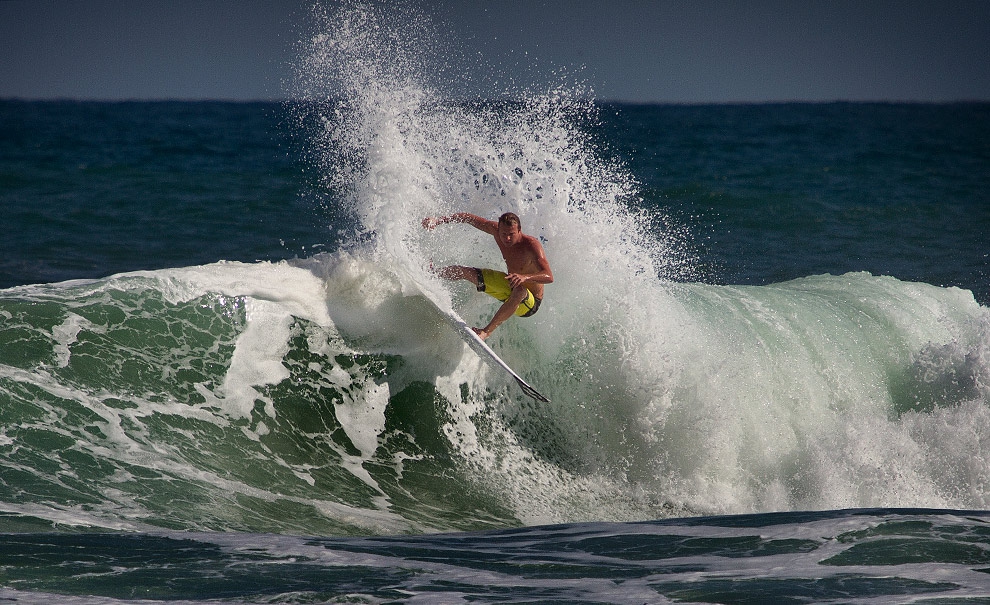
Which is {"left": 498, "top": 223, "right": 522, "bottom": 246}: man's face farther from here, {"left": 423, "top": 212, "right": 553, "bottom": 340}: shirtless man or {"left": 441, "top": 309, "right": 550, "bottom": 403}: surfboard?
{"left": 441, "top": 309, "right": 550, "bottom": 403}: surfboard

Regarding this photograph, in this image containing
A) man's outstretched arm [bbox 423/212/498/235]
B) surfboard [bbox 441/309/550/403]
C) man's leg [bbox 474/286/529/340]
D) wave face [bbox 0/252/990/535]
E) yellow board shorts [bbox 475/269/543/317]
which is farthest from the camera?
man's outstretched arm [bbox 423/212/498/235]

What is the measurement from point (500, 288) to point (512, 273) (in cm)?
16

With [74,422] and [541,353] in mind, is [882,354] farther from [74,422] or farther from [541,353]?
[74,422]

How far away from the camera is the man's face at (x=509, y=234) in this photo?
7.08m

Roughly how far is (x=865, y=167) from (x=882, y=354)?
65.0 feet

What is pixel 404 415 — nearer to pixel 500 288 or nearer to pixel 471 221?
pixel 500 288

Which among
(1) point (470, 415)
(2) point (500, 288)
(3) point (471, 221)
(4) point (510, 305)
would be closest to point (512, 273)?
(2) point (500, 288)

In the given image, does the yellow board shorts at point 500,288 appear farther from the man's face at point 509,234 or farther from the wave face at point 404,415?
the wave face at point 404,415

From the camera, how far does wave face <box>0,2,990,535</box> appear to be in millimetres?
6016

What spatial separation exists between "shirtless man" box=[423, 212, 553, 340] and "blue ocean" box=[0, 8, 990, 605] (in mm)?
310

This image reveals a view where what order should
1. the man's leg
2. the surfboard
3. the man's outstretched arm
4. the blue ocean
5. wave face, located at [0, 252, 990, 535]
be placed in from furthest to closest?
the man's outstretched arm
the man's leg
the surfboard
wave face, located at [0, 252, 990, 535]
the blue ocean

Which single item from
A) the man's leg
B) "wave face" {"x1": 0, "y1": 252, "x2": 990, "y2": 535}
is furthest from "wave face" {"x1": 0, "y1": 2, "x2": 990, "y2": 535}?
the man's leg

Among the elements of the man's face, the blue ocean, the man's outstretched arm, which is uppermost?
the man's outstretched arm

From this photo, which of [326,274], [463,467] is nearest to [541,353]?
[463,467]
